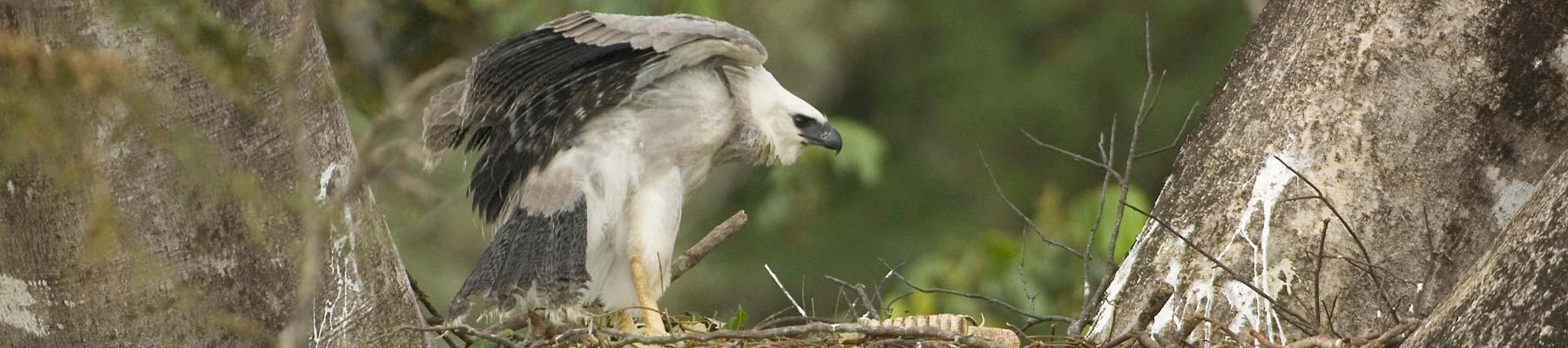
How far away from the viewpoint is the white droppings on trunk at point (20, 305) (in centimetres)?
283

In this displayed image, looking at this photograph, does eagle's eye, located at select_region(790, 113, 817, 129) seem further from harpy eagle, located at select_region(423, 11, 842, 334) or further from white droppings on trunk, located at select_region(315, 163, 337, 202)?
white droppings on trunk, located at select_region(315, 163, 337, 202)

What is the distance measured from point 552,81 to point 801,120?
0.70 meters

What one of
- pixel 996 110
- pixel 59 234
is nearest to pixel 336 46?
pixel 59 234

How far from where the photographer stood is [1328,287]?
3541 mm

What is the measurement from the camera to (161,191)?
2.84m

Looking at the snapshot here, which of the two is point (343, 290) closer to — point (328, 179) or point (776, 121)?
point (328, 179)

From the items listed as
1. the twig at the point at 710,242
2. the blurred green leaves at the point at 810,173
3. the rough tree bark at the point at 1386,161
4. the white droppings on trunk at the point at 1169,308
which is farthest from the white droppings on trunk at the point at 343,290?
the blurred green leaves at the point at 810,173

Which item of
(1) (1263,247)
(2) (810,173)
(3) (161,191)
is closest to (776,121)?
(1) (1263,247)

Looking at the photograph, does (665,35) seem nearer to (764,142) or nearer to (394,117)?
(764,142)

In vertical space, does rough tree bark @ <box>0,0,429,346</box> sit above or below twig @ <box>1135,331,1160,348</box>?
above

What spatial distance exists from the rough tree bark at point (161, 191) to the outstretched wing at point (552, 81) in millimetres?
959

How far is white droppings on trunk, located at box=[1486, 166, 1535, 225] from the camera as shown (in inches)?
140

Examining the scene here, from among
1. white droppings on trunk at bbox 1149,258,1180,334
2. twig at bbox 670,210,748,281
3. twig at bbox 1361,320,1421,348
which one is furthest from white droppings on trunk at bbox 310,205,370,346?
twig at bbox 1361,320,1421,348

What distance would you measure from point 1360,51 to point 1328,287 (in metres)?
0.47
